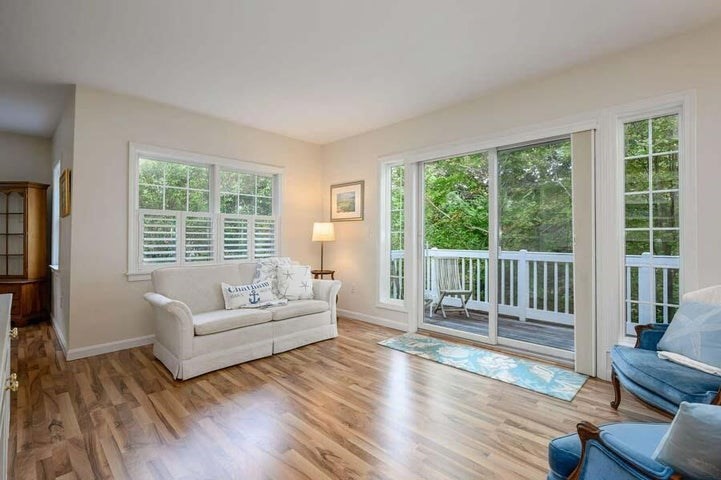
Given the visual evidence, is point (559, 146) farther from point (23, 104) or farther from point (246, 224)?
point (23, 104)

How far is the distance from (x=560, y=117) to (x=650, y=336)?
1962 mm

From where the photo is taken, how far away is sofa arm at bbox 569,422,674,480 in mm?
983

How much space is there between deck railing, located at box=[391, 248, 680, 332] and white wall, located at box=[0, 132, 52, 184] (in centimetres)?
549

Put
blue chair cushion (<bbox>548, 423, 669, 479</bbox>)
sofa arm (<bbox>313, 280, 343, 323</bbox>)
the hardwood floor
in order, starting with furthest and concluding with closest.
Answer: sofa arm (<bbox>313, 280, 343, 323</bbox>), the hardwood floor, blue chair cushion (<bbox>548, 423, 669, 479</bbox>)

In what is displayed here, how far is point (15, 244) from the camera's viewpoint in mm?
4895

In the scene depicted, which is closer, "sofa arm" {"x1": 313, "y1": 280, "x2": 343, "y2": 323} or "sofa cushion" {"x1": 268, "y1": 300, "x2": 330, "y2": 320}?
"sofa cushion" {"x1": 268, "y1": 300, "x2": 330, "y2": 320}

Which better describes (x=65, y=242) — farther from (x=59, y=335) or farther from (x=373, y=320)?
(x=373, y=320)

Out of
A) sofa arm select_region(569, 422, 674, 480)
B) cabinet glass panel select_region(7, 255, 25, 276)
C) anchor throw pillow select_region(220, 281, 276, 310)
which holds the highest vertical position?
cabinet glass panel select_region(7, 255, 25, 276)

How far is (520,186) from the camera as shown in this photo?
360 cm

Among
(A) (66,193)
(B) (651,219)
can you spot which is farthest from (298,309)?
(B) (651,219)

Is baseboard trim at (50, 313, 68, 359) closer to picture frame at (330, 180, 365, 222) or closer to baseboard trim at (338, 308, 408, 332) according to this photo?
baseboard trim at (338, 308, 408, 332)

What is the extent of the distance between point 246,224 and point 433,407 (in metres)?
3.38

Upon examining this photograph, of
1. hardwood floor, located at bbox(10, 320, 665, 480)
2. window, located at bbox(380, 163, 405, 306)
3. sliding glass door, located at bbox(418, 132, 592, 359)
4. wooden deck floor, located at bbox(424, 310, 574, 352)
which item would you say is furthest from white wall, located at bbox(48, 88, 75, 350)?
wooden deck floor, located at bbox(424, 310, 574, 352)

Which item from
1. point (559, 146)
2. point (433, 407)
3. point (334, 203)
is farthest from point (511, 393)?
point (334, 203)
